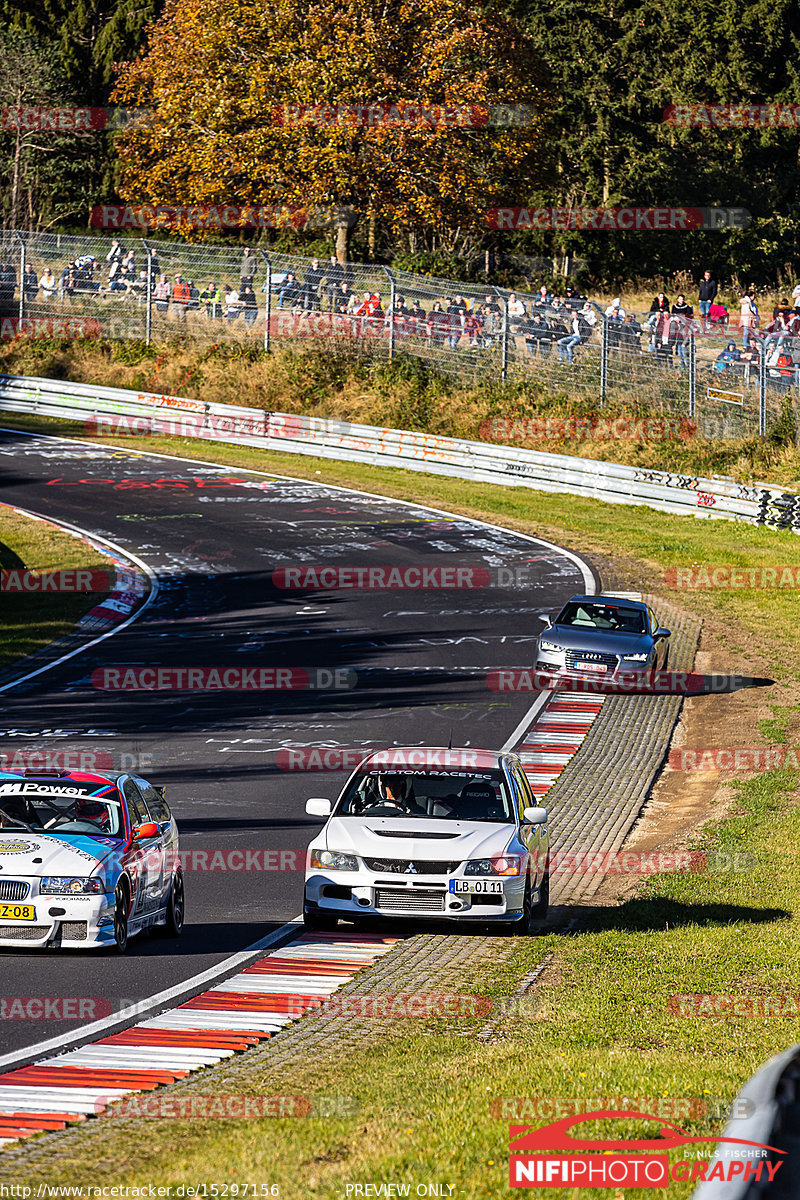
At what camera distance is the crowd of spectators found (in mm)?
41062

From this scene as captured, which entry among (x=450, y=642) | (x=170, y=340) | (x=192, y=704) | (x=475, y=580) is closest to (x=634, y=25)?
(x=170, y=340)

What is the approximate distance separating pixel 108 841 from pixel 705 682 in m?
15.9

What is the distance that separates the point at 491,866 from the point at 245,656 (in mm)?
14775

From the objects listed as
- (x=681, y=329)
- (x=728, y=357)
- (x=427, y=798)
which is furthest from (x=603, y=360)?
(x=427, y=798)

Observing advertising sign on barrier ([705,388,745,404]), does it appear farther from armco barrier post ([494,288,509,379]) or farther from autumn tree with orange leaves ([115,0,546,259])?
autumn tree with orange leaves ([115,0,546,259])

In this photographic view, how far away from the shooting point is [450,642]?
27922 mm

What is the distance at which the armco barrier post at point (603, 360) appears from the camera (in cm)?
4312

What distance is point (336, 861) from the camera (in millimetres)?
12430

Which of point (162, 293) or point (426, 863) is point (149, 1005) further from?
point (162, 293)

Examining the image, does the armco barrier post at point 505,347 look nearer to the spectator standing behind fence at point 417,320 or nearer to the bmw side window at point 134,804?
the spectator standing behind fence at point 417,320

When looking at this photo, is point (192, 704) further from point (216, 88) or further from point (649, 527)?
point (216, 88)

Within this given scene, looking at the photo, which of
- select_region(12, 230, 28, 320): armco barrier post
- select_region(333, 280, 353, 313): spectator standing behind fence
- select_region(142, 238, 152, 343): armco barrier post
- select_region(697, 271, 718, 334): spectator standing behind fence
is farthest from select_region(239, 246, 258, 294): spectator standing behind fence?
select_region(697, 271, 718, 334): spectator standing behind fence

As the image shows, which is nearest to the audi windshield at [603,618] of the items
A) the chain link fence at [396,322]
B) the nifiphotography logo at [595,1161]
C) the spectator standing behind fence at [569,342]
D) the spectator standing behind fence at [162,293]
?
the chain link fence at [396,322]

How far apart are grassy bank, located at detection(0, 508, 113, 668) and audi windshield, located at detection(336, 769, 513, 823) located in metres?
15.1
